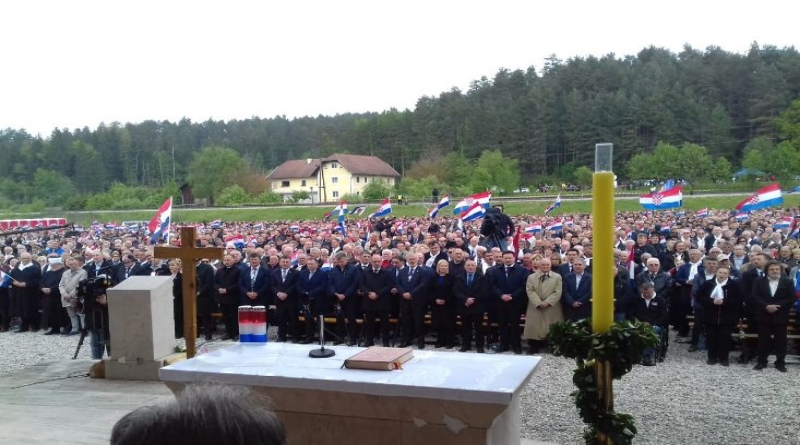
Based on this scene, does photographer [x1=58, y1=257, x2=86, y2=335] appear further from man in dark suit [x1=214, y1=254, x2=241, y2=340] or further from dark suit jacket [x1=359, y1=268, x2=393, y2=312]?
dark suit jacket [x1=359, y1=268, x2=393, y2=312]

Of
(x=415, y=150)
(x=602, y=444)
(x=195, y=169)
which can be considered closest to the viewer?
(x=602, y=444)

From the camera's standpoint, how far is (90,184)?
339 feet

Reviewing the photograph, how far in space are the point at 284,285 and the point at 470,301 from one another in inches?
144

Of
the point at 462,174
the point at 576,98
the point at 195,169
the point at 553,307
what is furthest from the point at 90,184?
the point at 553,307

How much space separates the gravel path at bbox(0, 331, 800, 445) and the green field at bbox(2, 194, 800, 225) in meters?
37.5

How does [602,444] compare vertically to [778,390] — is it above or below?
above

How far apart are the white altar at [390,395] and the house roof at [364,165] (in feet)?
266

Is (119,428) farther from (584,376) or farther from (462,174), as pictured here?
(462,174)

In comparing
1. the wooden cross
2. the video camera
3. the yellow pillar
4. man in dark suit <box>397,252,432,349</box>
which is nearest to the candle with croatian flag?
the yellow pillar

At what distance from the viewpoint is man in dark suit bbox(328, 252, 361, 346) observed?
40.4 feet

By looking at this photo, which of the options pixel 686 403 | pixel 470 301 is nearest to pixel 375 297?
pixel 470 301

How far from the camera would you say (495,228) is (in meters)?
15.9

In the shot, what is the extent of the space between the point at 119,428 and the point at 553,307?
9.97 meters

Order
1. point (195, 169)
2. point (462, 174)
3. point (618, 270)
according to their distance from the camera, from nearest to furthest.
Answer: point (618, 270) < point (462, 174) < point (195, 169)
